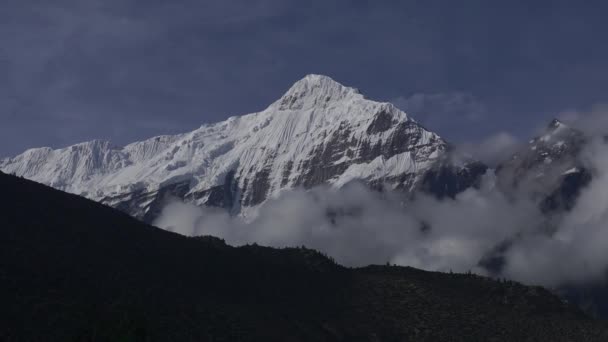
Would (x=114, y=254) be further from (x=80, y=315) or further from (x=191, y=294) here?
(x=80, y=315)

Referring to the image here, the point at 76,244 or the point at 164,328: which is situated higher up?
the point at 76,244

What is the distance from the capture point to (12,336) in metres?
140

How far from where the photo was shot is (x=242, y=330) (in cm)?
18300

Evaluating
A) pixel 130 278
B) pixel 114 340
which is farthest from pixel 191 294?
pixel 114 340

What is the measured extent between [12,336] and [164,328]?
31265 millimetres

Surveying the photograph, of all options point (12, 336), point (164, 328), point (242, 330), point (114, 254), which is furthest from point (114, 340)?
point (114, 254)

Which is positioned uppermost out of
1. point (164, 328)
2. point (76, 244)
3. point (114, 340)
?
point (76, 244)

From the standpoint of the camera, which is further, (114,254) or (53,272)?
(114,254)

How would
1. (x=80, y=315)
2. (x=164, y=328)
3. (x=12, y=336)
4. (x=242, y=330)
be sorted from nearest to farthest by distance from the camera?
(x=12, y=336)
(x=80, y=315)
(x=164, y=328)
(x=242, y=330)

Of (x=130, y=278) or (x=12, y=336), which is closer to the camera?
(x=12, y=336)

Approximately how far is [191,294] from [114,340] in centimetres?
8633

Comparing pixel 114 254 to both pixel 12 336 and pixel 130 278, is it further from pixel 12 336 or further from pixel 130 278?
pixel 12 336

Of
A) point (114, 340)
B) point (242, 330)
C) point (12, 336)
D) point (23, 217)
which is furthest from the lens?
point (23, 217)

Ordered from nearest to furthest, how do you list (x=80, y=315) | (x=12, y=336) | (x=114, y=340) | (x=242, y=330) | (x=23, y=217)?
(x=114, y=340), (x=12, y=336), (x=80, y=315), (x=242, y=330), (x=23, y=217)
